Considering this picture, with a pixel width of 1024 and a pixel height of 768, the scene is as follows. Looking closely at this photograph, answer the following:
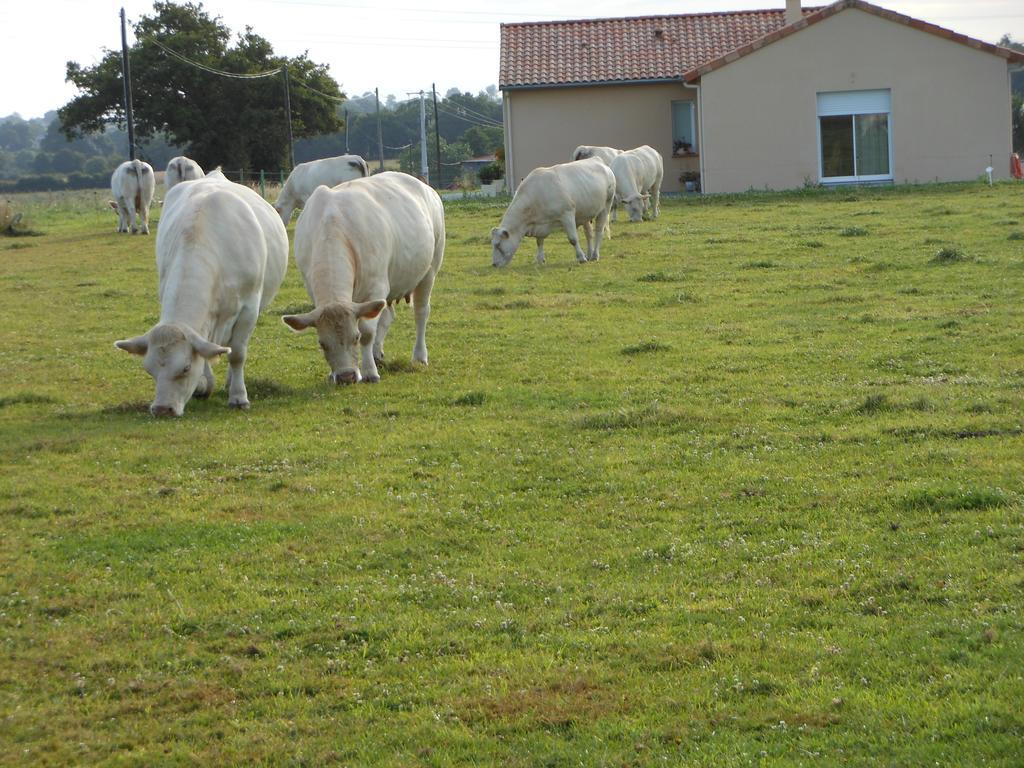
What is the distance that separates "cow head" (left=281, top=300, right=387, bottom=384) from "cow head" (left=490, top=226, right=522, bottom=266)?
1002 centimetres

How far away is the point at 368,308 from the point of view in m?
10.5

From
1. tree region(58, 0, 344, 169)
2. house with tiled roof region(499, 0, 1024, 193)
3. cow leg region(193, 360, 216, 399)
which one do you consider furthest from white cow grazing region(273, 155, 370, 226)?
tree region(58, 0, 344, 169)

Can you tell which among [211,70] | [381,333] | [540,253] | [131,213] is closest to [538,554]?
[381,333]

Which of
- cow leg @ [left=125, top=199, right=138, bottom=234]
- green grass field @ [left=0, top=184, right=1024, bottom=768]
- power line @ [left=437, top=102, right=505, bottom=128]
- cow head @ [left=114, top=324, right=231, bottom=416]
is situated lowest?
green grass field @ [left=0, top=184, right=1024, bottom=768]

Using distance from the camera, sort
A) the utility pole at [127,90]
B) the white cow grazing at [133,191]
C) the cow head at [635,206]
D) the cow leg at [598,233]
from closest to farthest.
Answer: the cow leg at [598,233]
the cow head at [635,206]
the white cow grazing at [133,191]
the utility pole at [127,90]

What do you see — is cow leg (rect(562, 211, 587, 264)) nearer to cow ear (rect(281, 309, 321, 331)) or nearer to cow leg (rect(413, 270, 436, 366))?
cow leg (rect(413, 270, 436, 366))

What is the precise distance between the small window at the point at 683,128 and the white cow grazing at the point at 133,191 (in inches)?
658

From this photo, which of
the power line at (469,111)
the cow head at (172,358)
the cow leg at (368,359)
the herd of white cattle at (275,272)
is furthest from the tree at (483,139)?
the cow head at (172,358)

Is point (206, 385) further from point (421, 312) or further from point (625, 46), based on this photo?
point (625, 46)

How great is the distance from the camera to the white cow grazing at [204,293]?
958cm

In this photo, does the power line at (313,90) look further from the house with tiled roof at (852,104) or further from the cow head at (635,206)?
the cow head at (635,206)

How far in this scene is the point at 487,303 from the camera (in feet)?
53.9

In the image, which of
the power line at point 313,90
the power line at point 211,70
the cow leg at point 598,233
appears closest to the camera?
the cow leg at point 598,233

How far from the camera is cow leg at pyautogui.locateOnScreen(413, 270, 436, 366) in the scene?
12.5 metres
